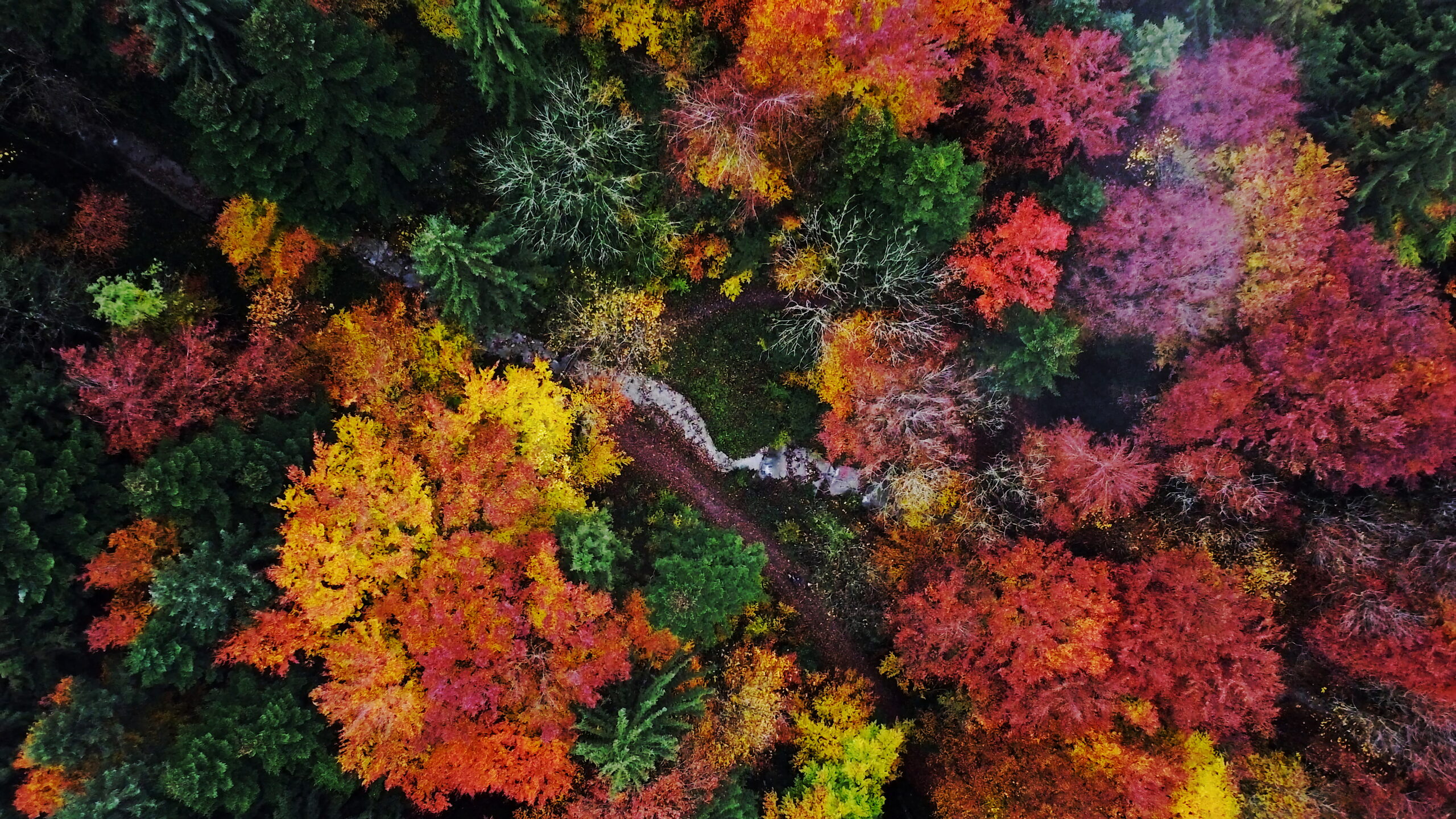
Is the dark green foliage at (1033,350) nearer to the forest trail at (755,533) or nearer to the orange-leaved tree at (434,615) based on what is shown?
the forest trail at (755,533)

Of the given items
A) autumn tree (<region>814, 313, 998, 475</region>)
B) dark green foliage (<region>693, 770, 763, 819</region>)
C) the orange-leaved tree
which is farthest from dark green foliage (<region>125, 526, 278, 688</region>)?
autumn tree (<region>814, 313, 998, 475</region>)

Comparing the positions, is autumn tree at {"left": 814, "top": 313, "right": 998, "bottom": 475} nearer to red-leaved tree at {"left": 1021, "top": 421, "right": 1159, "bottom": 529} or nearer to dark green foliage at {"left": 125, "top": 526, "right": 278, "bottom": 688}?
red-leaved tree at {"left": 1021, "top": 421, "right": 1159, "bottom": 529}

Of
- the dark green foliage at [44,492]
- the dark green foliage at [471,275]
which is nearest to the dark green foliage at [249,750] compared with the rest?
the dark green foliage at [44,492]

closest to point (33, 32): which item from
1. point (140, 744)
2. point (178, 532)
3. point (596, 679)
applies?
point (178, 532)

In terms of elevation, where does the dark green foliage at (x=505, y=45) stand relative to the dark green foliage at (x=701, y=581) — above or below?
above

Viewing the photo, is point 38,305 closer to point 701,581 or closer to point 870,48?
point 701,581
